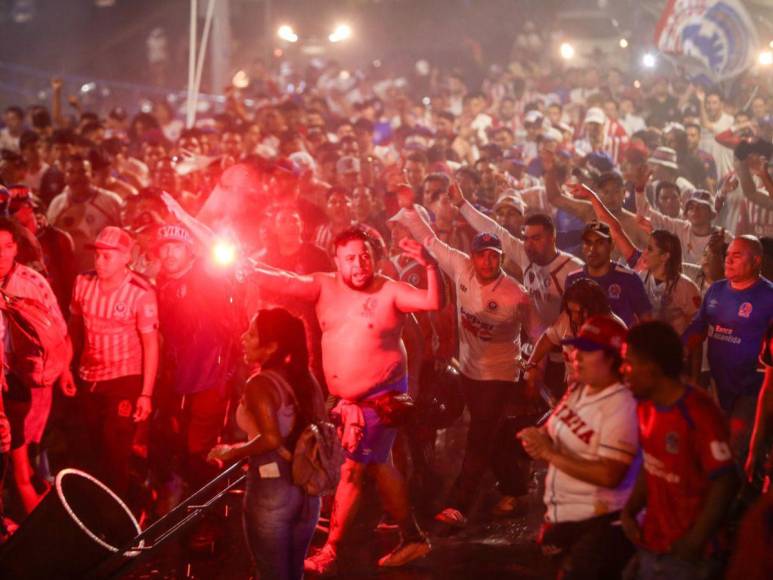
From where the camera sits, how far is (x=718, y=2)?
1438 centimetres

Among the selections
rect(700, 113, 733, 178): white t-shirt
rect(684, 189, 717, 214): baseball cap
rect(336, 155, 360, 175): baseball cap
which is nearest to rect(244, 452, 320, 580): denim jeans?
rect(684, 189, 717, 214): baseball cap

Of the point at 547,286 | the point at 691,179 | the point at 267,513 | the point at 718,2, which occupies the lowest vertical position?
the point at 267,513

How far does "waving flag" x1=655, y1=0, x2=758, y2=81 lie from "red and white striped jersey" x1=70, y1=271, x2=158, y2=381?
33.3 ft

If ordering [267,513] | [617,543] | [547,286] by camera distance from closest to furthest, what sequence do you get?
1. [617,543]
2. [267,513]
3. [547,286]

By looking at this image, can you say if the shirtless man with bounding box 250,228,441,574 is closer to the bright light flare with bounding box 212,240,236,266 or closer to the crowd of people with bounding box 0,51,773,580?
the crowd of people with bounding box 0,51,773,580

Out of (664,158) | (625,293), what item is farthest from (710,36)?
(625,293)

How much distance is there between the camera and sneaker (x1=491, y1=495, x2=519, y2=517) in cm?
754

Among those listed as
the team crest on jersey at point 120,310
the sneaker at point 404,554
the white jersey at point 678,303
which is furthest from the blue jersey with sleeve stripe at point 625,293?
the team crest on jersey at point 120,310

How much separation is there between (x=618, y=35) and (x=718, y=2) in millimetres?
15691

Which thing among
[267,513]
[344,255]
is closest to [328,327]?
[344,255]

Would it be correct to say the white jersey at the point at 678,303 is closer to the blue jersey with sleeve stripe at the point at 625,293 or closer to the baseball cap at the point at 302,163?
the blue jersey with sleeve stripe at the point at 625,293

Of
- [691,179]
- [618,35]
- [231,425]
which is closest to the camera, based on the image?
[231,425]

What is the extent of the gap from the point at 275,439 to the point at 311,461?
0.23 meters

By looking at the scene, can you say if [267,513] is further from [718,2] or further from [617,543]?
[718,2]
